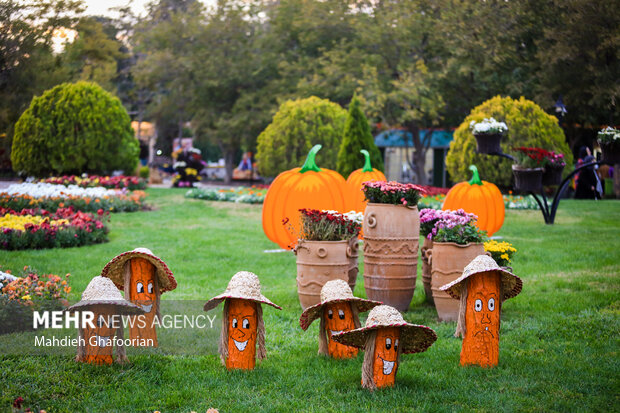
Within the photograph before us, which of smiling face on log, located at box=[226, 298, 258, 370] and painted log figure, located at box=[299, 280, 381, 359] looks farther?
painted log figure, located at box=[299, 280, 381, 359]

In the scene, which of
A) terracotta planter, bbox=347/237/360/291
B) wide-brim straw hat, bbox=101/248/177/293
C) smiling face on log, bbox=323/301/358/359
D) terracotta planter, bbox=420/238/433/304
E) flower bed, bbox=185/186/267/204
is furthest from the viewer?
flower bed, bbox=185/186/267/204

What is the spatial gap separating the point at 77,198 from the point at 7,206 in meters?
1.64

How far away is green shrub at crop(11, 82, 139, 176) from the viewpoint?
20.5 metres

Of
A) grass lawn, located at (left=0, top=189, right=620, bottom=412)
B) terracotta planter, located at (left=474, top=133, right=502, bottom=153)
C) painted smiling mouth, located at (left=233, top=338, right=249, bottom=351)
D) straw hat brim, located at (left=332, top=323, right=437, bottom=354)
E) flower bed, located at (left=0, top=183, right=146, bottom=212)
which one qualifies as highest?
terracotta planter, located at (left=474, top=133, right=502, bottom=153)

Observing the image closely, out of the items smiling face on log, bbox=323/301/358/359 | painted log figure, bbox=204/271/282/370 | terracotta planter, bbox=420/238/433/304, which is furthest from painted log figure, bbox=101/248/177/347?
terracotta planter, bbox=420/238/433/304

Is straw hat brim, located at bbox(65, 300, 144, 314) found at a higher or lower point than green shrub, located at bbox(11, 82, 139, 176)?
lower

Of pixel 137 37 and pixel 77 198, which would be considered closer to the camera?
pixel 77 198

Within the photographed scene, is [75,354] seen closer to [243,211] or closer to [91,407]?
[91,407]

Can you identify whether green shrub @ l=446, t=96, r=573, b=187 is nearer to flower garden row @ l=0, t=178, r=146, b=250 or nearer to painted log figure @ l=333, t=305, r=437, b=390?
flower garden row @ l=0, t=178, r=146, b=250

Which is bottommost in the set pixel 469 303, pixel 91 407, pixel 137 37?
pixel 91 407

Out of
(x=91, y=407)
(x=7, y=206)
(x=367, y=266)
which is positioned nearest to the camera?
(x=91, y=407)

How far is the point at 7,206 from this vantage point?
555 inches

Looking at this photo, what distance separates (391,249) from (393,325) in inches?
96.7

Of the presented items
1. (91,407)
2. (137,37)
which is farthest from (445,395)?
(137,37)
